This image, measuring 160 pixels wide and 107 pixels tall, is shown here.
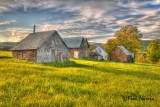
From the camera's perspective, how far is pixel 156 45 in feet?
317

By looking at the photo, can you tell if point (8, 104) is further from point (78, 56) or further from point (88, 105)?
point (78, 56)

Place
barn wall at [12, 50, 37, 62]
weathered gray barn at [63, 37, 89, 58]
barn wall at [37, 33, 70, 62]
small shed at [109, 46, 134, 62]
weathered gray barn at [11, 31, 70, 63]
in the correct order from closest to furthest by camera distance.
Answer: barn wall at [12, 50, 37, 62] → weathered gray barn at [11, 31, 70, 63] → barn wall at [37, 33, 70, 62] → weathered gray barn at [63, 37, 89, 58] → small shed at [109, 46, 134, 62]

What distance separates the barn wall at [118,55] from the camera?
87750 millimetres

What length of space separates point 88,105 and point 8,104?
9.47 ft

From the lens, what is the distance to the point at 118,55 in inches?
3514

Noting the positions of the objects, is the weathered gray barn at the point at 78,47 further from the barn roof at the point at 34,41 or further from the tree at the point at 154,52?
the tree at the point at 154,52

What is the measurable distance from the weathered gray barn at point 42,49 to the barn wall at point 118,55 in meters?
44.2

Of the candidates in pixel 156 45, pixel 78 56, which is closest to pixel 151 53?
pixel 156 45

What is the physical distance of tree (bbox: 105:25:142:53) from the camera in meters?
97.6

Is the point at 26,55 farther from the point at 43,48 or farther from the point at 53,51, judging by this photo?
the point at 53,51

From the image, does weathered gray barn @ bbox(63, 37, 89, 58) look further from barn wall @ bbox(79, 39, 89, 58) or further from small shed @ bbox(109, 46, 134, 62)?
small shed @ bbox(109, 46, 134, 62)

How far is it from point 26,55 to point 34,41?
2962 millimetres

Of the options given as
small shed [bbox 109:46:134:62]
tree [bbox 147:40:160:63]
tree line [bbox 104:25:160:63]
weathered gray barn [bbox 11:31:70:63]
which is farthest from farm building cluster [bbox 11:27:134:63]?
tree [bbox 147:40:160:63]

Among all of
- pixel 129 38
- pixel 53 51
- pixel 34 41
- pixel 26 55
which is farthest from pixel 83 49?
pixel 26 55
